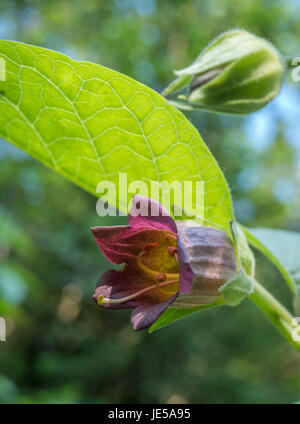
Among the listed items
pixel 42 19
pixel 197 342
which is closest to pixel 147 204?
pixel 197 342

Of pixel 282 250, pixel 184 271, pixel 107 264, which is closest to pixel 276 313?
pixel 184 271

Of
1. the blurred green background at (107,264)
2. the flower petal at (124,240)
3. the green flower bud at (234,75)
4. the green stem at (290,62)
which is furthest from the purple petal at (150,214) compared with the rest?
the blurred green background at (107,264)

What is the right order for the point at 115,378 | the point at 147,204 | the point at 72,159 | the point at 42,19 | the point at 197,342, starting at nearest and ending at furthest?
the point at 147,204 → the point at 72,159 → the point at 197,342 → the point at 115,378 → the point at 42,19

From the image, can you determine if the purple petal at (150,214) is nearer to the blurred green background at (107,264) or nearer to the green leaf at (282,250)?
the green leaf at (282,250)

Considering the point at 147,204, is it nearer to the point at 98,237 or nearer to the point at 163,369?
the point at 98,237

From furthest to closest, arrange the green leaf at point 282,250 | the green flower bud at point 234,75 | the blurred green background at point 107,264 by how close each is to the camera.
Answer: the blurred green background at point 107,264 → the green leaf at point 282,250 → the green flower bud at point 234,75

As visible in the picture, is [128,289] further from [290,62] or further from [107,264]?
[107,264]
